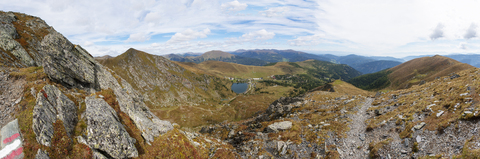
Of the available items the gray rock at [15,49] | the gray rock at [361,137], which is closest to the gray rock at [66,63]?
the gray rock at [15,49]

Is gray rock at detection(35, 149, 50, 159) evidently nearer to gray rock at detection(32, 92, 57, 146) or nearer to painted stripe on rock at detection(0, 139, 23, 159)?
gray rock at detection(32, 92, 57, 146)

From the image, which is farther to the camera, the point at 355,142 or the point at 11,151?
the point at 355,142

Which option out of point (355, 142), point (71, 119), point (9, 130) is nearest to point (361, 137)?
point (355, 142)

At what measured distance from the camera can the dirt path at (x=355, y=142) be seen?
17.7 metres

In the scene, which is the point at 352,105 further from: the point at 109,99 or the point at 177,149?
the point at 109,99

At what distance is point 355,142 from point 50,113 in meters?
33.2

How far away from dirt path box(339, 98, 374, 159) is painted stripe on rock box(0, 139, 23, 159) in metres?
29.9

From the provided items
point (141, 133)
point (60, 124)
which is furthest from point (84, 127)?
point (141, 133)

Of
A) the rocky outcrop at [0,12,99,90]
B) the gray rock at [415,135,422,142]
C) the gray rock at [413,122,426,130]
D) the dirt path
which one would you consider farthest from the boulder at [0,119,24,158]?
the gray rock at [413,122,426,130]

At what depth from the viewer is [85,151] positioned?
1314 centimetres

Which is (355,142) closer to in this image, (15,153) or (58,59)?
(15,153)

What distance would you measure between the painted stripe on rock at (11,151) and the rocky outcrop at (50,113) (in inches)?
46.3

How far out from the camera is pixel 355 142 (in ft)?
63.9

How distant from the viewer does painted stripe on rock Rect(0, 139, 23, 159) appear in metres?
11.2
